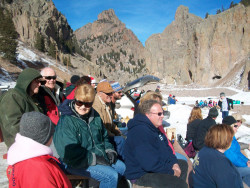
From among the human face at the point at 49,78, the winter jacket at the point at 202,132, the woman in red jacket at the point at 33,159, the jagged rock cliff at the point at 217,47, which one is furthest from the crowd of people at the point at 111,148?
the jagged rock cliff at the point at 217,47

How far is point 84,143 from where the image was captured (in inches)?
105

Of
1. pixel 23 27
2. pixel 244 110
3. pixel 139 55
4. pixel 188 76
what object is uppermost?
pixel 139 55

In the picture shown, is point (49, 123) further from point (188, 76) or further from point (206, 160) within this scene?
point (188, 76)

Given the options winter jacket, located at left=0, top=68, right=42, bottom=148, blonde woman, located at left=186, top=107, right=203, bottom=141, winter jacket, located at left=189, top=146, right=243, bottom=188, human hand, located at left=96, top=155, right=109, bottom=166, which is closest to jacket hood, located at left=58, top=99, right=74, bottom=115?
winter jacket, located at left=0, top=68, right=42, bottom=148

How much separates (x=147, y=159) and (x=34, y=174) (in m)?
1.32

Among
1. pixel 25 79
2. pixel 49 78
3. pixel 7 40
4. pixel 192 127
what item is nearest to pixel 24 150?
pixel 25 79

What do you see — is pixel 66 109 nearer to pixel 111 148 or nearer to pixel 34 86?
pixel 34 86

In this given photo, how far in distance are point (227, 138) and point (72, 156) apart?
1999 mm

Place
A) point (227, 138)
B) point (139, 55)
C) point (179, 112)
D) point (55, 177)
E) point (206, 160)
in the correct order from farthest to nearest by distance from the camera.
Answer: point (139, 55), point (179, 112), point (227, 138), point (206, 160), point (55, 177)

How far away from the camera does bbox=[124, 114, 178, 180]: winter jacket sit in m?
2.41

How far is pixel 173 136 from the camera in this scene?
→ 5.19m

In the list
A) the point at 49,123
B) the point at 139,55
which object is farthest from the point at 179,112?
the point at 139,55

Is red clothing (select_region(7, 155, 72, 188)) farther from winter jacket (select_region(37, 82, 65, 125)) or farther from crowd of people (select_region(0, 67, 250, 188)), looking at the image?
winter jacket (select_region(37, 82, 65, 125))

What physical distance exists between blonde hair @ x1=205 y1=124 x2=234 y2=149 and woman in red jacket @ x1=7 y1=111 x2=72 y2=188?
1907 millimetres
